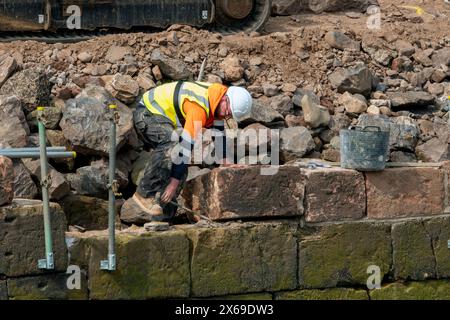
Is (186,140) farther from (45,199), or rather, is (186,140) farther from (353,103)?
(353,103)

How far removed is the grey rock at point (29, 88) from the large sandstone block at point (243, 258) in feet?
8.03

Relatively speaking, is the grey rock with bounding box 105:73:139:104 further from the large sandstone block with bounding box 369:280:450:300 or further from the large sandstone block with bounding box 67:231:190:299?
the large sandstone block with bounding box 369:280:450:300

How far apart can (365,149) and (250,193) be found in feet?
3.36

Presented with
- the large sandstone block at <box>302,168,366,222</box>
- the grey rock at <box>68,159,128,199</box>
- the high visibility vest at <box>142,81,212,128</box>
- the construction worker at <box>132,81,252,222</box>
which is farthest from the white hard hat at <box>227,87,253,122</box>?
the grey rock at <box>68,159,128,199</box>

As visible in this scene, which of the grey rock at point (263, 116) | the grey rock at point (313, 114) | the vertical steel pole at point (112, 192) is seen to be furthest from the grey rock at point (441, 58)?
the vertical steel pole at point (112, 192)

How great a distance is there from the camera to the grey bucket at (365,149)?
33.8ft

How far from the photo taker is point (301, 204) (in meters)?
10.2

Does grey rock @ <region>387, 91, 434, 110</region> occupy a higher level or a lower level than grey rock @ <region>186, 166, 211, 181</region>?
higher

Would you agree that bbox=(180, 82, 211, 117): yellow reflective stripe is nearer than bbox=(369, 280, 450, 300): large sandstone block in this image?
Yes

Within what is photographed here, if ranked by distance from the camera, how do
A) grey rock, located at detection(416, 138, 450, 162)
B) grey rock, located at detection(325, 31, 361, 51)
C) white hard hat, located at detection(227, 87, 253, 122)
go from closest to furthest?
white hard hat, located at detection(227, 87, 253, 122), grey rock, located at detection(416, 138, 450, 162), grey rock, located at detection(325, 31, 361, 51)

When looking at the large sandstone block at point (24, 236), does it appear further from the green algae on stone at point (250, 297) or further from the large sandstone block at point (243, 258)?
the green algae on stone at point (250, 297)

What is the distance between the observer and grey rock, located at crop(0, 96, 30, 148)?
11039mm

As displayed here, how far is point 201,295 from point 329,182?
1.40 m

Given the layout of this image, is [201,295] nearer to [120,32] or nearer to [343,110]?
[343,110]
